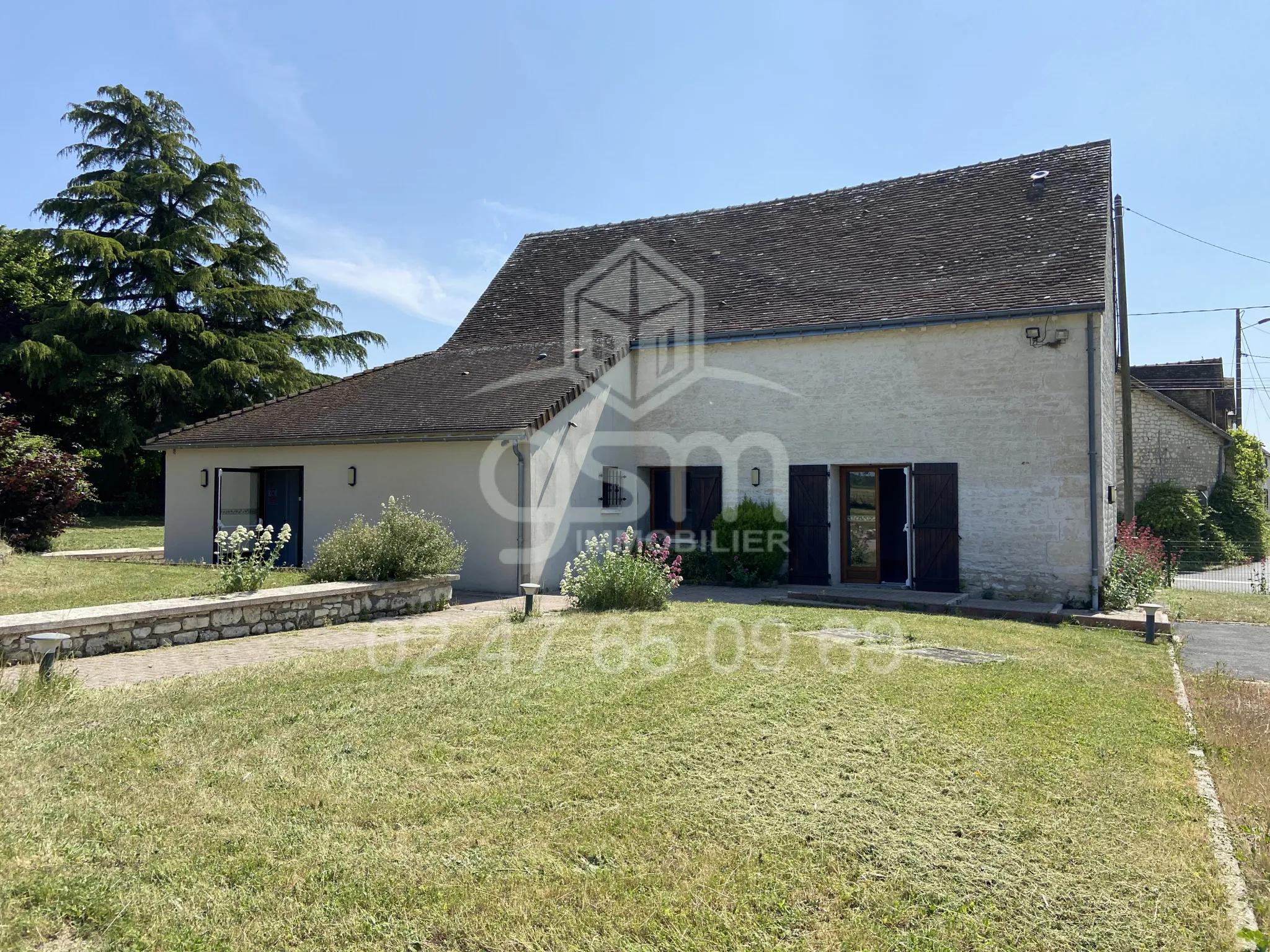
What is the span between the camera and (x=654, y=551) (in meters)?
11.3

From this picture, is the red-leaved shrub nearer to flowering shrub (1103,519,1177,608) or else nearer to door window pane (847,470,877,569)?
door window pane (847,470,877,569)

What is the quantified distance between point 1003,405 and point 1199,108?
15.7 ft

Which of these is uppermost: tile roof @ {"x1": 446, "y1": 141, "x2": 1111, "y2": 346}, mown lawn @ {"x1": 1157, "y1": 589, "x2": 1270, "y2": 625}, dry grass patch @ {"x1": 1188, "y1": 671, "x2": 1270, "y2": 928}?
tile roof @ {"x1": 446, "y1": 141, "x2": 1111, "y2": 346}

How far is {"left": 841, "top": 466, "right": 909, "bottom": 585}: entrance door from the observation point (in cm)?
1393

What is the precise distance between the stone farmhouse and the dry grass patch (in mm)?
5135

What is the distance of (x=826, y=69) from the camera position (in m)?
11.2

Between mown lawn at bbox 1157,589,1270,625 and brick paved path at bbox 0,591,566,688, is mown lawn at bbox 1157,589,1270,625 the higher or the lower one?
the lower one

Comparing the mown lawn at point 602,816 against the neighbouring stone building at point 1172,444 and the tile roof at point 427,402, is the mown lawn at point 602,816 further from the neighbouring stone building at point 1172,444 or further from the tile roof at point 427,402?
the neighbouring stone building at point 1172,444

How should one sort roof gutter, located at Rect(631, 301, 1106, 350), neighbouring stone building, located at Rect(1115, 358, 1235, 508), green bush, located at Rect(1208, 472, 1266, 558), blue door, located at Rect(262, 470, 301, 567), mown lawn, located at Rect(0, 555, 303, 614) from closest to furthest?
mown lawn, located at Rect(0, 555, 303, 614) → roof gutter, located at Rect(631, 301, 1106, 350) → blue door, located at Rect(262, 470, 301, 567) → green bush, located at Rect(1208, 472, 1266, 558) → neighbouring stone building, located at Rect(1115, 358, 1235, 508)

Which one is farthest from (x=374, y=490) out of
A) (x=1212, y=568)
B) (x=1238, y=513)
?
(x=1238, y=513)

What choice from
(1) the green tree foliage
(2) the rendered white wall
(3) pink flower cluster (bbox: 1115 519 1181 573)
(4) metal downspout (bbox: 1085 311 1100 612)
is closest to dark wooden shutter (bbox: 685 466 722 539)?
(2) the rendered white wall

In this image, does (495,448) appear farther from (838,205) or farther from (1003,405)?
(838,205)

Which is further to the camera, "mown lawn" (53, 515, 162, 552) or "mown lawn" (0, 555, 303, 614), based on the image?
"mown lawn" (53, 515, 162, 552)

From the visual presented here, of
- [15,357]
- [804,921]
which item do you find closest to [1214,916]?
[804,921]
